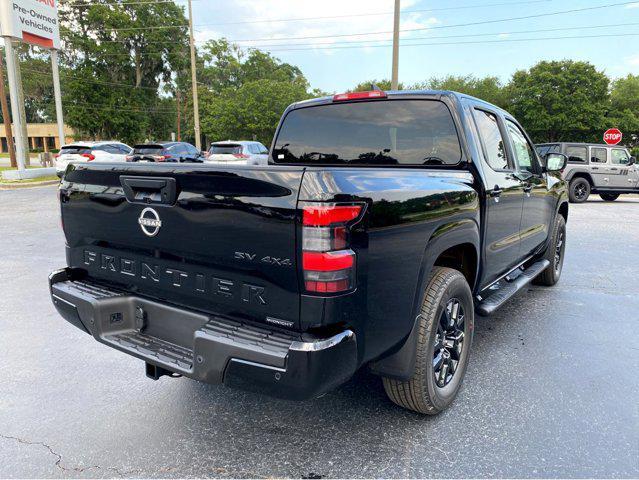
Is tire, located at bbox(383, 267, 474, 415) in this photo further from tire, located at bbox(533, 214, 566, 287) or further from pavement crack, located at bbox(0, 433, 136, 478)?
tire, located at bbox(533, 214, 566, 287)

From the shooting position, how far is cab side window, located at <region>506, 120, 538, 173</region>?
429 centimetres

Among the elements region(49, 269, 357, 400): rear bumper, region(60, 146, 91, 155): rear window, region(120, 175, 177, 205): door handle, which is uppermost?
region(60, 146, 91, 155): rear window

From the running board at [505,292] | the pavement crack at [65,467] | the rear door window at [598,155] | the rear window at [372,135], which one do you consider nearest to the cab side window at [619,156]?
the rear door window at [598,155]

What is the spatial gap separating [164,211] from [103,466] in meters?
1.36

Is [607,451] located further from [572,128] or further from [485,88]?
[485,88]

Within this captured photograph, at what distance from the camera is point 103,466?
7.94 feet

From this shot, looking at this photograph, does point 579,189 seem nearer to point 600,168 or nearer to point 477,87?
point 600,168

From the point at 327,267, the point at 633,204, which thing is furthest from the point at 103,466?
the point at 633,204

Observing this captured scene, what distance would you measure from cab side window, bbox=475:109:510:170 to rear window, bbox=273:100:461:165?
0.38 metres

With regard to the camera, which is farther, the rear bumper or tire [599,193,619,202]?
tire [599,193,619,202]

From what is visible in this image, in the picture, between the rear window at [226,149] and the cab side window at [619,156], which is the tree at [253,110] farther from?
the cab side window at [619,156]

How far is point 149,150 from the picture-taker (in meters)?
18.6

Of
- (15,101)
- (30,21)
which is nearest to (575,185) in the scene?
(15,101)

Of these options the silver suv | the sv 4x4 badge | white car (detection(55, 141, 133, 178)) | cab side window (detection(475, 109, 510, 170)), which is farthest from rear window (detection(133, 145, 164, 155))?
the sv 4x4 badge
